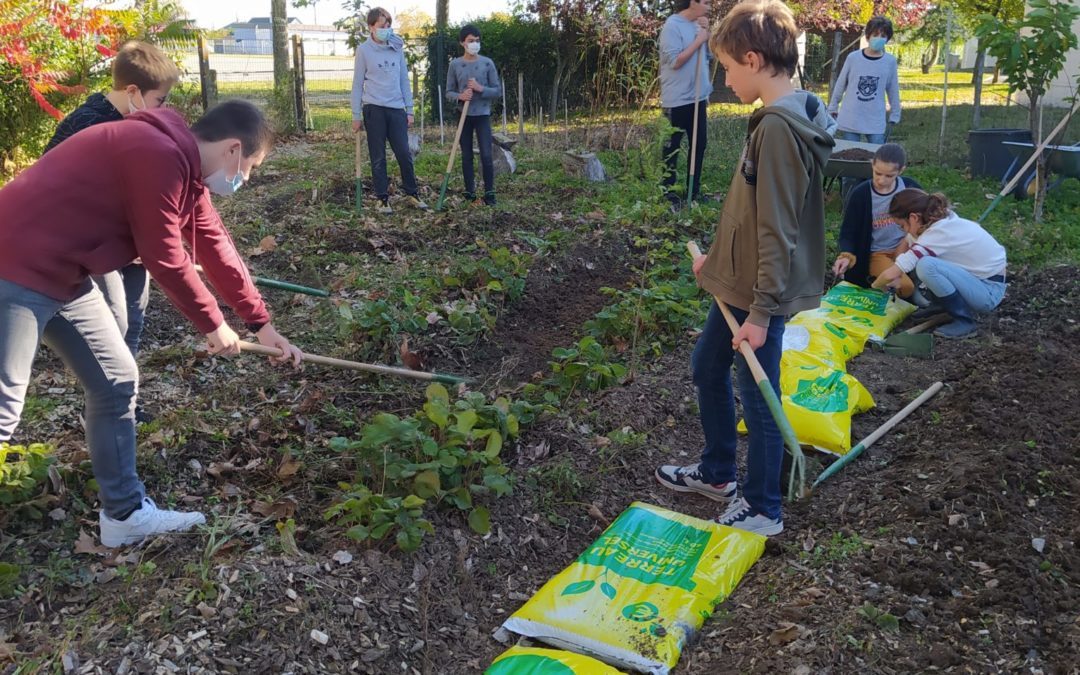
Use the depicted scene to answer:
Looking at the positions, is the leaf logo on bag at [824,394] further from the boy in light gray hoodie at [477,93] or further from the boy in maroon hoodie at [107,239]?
the boy in light gray hoodie at [477,93]

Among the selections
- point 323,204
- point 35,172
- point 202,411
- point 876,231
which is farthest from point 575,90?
point 35,172

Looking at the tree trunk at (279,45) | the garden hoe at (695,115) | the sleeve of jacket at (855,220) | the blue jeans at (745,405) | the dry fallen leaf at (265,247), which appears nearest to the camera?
the blue jeans at (745,405)

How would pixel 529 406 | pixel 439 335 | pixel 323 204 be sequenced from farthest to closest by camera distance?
pixel 323 204, pixel 439 335, pixel 529 406

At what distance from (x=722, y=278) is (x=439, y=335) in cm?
220

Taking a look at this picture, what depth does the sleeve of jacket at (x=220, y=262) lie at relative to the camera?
9.23 ft

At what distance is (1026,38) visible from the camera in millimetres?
7191

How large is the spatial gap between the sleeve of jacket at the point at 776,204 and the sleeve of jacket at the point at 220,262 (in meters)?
1.73

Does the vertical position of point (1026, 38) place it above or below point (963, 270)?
above

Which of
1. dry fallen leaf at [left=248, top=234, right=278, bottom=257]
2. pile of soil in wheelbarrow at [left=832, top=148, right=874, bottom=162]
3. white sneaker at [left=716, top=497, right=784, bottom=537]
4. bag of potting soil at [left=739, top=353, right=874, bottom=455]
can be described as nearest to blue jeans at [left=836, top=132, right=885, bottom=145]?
pile of soil in wheelbarrow at [left=832, top=148, right=874, bottom=162]

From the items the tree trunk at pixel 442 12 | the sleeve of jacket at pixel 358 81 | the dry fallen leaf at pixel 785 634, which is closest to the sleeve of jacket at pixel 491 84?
the sleeve of jacket at pixel 358 81

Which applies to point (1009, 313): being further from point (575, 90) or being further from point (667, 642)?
point (575, 90)

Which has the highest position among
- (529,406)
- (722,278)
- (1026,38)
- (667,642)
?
(1026,38)

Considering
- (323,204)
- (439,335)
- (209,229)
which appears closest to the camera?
(209,229)

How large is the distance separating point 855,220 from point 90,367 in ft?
15.0
